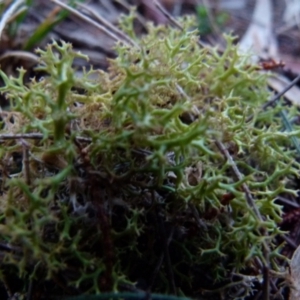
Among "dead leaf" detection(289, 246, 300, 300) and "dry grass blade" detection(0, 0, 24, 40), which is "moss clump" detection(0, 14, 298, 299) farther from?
"dry grass blade" detection(0, 0, 24, 40)

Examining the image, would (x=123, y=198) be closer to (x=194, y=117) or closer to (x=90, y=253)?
(x=90, y=253)

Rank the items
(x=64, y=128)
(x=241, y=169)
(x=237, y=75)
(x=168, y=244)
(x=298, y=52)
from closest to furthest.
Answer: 1. (x=64, y=128)
2. (x=168, y=244)
3. (x=241, y=169)
4. (x=237, y=75)
5. (x=298, y=52)

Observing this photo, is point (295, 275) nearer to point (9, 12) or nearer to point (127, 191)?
point (127, 191)

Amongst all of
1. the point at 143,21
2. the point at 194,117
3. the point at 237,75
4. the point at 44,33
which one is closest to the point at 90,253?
the point at 194,117

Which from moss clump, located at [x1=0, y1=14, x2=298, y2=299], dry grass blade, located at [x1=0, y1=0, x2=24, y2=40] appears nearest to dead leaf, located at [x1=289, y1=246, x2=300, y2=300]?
moss clump, located at [x1=0, y1=14, x2=298, y2=299]

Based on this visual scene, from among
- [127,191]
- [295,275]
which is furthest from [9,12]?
[295,275]

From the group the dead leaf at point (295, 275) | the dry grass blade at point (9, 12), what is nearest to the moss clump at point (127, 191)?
the dead leaf at point (295, 275)

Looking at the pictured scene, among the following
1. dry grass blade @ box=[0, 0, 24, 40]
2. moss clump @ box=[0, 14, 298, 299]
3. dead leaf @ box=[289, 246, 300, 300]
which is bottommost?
dead leaf @ box=[289, 246, 300, 300]

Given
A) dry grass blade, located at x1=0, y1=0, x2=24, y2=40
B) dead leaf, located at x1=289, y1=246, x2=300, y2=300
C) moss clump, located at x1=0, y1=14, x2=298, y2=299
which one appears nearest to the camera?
moss clump, located at x1=0, y1=14, x2=298, y2=299

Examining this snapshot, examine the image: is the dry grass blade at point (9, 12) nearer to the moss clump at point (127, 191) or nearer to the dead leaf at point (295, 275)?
the moss clump at point (127, 191)
